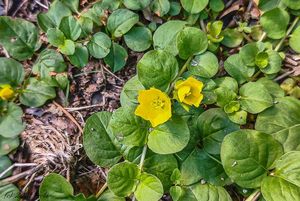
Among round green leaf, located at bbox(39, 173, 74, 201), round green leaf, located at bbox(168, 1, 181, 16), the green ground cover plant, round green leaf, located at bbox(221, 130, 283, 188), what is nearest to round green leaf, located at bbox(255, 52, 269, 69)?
the green ground cover plant

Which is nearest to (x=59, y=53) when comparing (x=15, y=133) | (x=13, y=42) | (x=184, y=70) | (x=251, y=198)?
(x=13, y=42)

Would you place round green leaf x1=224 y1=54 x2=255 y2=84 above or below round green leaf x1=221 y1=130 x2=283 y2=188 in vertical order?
above

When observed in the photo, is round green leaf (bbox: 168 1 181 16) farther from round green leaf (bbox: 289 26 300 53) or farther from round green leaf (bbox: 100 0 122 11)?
round green leaf (bbox: 289 26 300 53)

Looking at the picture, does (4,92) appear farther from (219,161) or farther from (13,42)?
(219,161)

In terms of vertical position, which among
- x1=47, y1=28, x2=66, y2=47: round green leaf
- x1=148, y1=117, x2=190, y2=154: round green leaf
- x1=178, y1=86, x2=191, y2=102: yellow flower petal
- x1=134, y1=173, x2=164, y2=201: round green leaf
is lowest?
x1=134, y1=173, x2=164, y2=201: round green leaf

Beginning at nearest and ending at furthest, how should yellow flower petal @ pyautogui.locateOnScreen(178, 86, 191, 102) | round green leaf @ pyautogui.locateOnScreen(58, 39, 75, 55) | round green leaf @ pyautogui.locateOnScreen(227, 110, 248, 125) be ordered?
1. yellow flower petal @ pyautogui.locateOnScreen(178, 86, 191, 102)
2. round green leaf @ pyautogui.locateOnScreen(227, 110, 248, 125)
3. round green leaf @ pyautogui.locateOnScreen(58, 39, 75, 55)

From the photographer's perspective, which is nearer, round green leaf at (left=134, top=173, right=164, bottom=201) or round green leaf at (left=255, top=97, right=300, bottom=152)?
round green leaf at (left=134, top=173, right=164, bottom=201)

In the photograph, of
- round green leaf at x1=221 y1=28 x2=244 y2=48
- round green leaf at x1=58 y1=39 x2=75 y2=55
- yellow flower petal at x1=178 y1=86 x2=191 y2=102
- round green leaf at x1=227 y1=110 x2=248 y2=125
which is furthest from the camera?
round green leaf at x1=221 y1=28 x2=244 y2=48
